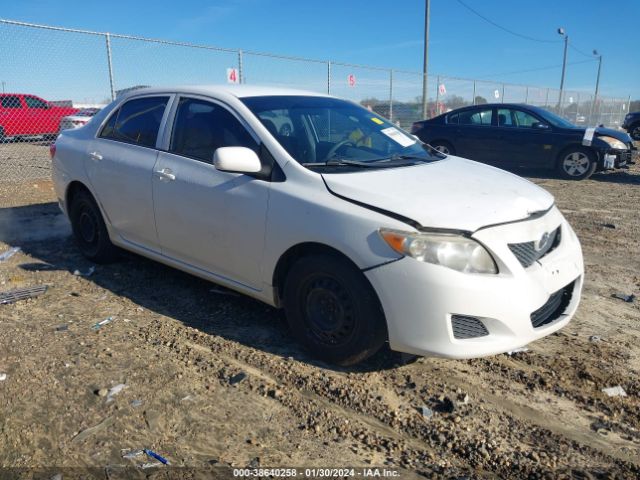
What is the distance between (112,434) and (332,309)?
135cm

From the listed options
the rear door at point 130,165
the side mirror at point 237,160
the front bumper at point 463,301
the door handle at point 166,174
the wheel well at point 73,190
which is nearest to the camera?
the front bumper at point 463,301

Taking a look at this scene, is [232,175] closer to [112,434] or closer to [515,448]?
[112,434]

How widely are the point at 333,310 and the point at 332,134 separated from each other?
1.42 metres

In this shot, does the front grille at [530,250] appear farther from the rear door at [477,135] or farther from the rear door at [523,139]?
the rear door at [477,135]

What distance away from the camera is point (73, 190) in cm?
520

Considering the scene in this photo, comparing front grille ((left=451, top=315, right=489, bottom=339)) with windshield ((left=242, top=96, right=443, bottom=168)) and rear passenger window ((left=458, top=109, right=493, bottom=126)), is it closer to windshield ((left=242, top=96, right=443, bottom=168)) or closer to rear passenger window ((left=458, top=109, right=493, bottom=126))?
windshield ((left=242, top=96, right=443, bottom=168))

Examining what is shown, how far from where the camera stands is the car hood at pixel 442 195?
2900 mm

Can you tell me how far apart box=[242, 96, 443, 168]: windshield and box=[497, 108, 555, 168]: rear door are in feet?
26.1

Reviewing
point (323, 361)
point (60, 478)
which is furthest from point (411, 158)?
point (60, 478)

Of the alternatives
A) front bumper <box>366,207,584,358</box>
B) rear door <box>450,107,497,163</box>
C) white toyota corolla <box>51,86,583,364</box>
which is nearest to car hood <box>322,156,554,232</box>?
white toyota corolla <box>51,86,583,364</box>

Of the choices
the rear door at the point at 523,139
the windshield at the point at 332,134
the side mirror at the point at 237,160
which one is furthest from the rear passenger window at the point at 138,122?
the rear door at the point at 523,139

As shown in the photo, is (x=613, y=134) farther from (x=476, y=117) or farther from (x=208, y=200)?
(x=208, y=200)

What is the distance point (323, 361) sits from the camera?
3.33 m

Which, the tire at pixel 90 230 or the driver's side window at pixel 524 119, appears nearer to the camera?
the tire at pixel 90 230
